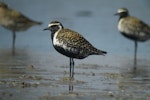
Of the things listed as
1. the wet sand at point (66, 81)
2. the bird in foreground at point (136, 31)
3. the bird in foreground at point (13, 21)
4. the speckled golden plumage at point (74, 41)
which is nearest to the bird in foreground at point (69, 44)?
the speckled golden plumage at point (74, 41)

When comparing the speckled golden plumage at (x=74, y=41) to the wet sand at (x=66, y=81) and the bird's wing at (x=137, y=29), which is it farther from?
the bird's wing at (x=137, y=29)

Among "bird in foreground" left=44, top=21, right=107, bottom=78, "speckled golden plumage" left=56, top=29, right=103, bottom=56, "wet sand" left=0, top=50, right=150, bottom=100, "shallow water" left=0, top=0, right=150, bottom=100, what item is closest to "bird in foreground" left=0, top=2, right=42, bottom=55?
"shallow water" left=0, top=0, right=150, bottom=100

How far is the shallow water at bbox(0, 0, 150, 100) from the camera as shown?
9.56m

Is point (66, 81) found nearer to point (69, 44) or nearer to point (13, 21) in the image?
point (69, 44)

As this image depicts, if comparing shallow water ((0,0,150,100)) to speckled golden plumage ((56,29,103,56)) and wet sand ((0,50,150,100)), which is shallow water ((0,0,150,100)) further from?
speckled golden plumage ((56,29,103,56))

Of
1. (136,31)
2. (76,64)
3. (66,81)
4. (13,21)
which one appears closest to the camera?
(66,81)

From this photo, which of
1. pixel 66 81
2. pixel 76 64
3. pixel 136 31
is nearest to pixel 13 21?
pixel 136 31

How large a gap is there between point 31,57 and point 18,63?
44.6 inches

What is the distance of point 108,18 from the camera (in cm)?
2180

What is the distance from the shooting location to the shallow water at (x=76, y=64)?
31.4 ft

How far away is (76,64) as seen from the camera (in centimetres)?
1324

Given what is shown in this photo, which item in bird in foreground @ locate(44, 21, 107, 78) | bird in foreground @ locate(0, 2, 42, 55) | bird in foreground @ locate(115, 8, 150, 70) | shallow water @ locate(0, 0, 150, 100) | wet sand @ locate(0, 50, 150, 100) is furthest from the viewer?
bird in foreground @ locate(0, 2, 42, 55)

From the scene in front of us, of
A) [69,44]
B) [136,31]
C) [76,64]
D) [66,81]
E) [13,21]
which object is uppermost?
[13,21]

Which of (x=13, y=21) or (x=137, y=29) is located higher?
(x=13, y=21)
